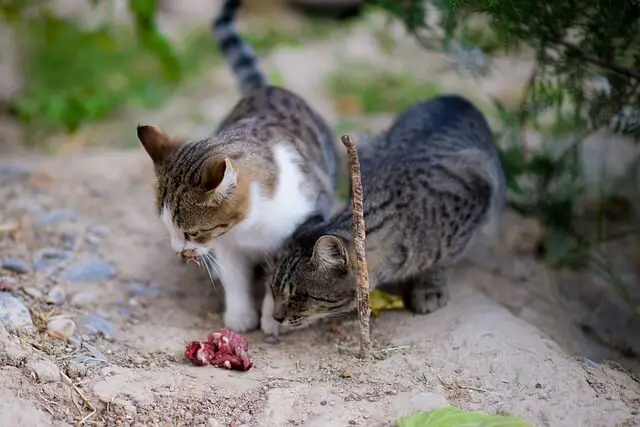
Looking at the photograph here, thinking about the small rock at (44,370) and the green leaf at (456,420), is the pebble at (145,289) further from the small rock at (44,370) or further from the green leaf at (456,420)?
the green leaf at (456,420)

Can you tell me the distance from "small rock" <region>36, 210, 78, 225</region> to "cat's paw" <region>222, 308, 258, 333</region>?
1.20 meters

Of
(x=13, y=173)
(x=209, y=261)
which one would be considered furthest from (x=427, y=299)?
(x=13, y=173)

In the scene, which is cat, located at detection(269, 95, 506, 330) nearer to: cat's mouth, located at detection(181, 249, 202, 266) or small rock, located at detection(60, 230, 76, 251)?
cat's mouth, located at detection(181, 249, 202, 266)

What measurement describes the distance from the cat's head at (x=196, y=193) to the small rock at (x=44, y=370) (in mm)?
703

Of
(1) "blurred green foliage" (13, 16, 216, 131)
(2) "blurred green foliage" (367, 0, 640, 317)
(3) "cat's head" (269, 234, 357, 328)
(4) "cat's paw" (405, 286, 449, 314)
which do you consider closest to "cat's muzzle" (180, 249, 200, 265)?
(3) "cat's head" (269, 234, 357, 328)

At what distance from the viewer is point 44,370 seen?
277cm

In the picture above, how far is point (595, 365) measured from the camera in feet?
10.4

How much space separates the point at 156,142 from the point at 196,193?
399 millimetres

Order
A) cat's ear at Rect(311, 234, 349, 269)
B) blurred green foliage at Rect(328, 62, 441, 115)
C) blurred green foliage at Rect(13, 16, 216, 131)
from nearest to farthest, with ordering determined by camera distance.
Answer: cat's ear at Rect(311, 234, 349, 269)
blurred green foliage at Rect(13, 16, 216, 131)
blurred green foliage at Rect(328, 62, 441, 115)

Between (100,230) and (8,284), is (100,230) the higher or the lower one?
the lower one

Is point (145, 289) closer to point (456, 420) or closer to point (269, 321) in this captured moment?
point (269, 321)

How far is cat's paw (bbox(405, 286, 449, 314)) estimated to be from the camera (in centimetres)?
366

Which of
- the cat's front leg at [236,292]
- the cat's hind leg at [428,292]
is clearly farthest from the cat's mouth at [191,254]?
the cat's hind leg at [428,292]

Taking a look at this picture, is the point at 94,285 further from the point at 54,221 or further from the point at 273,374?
the point at 273,374
